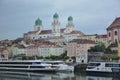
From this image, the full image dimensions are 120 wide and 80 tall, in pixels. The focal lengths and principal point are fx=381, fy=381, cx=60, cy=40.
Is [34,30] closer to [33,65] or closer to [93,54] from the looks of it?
[93,54]

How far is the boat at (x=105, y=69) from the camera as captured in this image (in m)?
29.1

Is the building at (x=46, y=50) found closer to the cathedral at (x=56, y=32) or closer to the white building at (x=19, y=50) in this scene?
the white building at (x=19, y=50)

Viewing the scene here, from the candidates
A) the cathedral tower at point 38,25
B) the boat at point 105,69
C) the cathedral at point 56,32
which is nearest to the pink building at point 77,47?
the boat at point 105,69

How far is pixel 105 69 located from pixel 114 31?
70.0ft

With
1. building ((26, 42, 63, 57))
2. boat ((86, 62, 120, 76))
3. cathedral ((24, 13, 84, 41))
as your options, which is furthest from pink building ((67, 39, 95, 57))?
cathedral ((24, 13, 84, 41))

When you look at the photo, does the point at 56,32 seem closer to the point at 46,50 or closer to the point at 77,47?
the point at 46,50

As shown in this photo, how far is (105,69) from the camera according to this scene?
2988 centimetres

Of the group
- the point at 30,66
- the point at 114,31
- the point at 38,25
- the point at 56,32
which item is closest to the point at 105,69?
the point at 30,66

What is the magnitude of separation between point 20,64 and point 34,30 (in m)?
54.8

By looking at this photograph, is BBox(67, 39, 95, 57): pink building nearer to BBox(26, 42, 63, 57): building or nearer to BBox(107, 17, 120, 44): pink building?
Result: BBox(107, 17, 120, 44): pink building

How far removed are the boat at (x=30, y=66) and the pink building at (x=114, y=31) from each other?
17057mm

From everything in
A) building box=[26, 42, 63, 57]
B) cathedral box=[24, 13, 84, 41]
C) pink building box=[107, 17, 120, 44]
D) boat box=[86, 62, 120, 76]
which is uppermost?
cathedral box=[24, 13, 84, 41]

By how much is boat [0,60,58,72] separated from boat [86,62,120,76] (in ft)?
15.9

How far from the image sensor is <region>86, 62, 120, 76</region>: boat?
95.5ft
